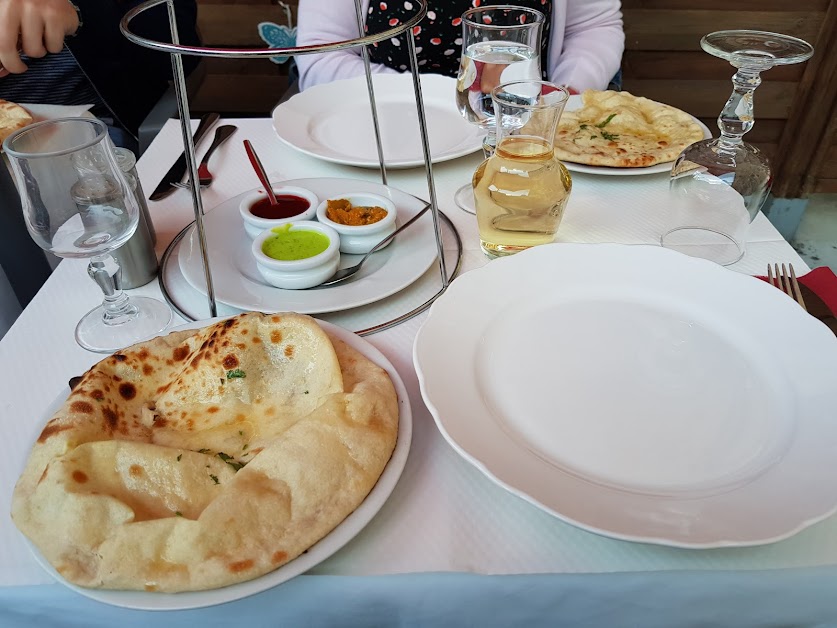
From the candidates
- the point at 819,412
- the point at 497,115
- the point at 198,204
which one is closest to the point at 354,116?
the point at 497,115

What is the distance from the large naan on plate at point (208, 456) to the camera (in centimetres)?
47

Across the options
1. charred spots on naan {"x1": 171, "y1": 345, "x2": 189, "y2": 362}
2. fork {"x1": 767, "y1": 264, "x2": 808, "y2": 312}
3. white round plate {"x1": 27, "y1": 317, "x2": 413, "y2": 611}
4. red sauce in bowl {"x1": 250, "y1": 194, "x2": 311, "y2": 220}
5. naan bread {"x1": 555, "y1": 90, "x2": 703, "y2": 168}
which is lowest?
white round plate {"x1": 27, "y1": 317, "x2": 413, "y2": 611}

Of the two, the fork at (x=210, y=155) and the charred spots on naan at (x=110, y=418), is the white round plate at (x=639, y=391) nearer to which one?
the charred spots on naan at (x=110, y=418)

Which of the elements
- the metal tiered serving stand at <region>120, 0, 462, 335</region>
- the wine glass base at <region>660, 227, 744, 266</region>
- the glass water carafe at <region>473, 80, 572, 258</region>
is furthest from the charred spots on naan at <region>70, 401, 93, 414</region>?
the wine glass base at <region>660, 227, 744, 266</region>

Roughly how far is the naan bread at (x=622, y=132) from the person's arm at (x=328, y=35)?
67 cm

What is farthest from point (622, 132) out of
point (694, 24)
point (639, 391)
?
point (694, 24)

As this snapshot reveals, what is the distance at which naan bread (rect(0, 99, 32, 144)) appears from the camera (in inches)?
49.8

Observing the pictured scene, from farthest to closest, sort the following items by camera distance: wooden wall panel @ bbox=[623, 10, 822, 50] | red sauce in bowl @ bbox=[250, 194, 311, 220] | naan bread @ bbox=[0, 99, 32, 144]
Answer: wooden wall panel @ bbox=[623, 10, 822, 50] < naan bread @ bbox=[0, 99, 32, 144] < red sauce in bowl @ bbox=[250, 194, 311, 220]

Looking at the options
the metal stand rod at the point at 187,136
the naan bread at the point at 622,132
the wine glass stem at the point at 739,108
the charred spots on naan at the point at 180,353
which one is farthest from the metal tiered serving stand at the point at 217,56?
the wine glass stem at the point at 739,108

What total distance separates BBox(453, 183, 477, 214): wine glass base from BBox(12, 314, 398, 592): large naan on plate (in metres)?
0.45

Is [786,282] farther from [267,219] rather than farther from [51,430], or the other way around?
[51,430]

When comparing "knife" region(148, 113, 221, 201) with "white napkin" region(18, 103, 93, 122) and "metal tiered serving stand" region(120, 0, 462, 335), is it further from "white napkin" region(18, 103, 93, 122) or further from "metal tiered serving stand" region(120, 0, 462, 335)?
"white napkin" region(18, 103, 93, 122)

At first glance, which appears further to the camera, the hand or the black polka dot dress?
the black polka dot dress

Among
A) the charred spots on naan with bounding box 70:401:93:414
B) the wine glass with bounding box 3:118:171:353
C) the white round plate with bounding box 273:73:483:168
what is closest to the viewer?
the charred spots on naan with bounding box 70:401:93:414
